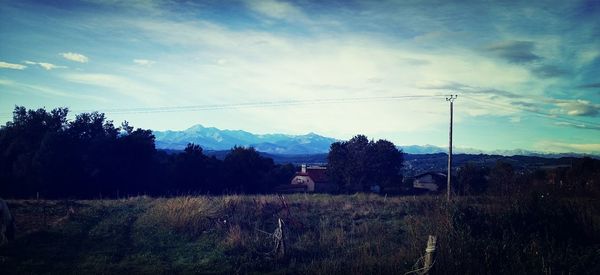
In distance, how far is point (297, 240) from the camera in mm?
15000

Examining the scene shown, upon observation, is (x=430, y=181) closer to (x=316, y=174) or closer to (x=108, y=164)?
(x=316, y=174)

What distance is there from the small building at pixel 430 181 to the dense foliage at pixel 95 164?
1292 inches

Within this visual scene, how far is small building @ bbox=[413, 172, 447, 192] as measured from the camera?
6671 cm

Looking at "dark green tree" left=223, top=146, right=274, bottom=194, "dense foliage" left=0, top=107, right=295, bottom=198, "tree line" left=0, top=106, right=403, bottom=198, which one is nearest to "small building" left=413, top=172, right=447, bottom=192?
"tree line" left=0, top=106, right=403, bottom=198

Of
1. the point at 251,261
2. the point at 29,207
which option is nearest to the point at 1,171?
the point at 29,207

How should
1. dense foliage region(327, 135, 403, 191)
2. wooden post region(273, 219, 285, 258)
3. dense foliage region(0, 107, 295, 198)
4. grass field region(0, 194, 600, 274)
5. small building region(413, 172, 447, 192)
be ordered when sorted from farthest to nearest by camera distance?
small building region(413, 172, 447, 192), dense foliage region(327, 135, 403, 191), dense foliage region(0, 107, 295, 198), wooden post region(273, 219, 285, 258), grass field region(0, 194, 600, 274)

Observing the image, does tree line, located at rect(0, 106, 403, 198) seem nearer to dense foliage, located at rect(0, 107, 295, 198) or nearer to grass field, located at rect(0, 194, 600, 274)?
dense foliage, located at rect(0, 107, 295, 198)

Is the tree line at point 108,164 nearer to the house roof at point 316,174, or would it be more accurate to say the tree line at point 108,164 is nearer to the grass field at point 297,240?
the house roof at point 316,174

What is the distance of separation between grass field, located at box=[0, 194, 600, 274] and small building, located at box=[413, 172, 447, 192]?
166 feet

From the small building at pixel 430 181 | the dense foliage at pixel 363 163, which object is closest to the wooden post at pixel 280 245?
the dense foliage at pixel 363 163

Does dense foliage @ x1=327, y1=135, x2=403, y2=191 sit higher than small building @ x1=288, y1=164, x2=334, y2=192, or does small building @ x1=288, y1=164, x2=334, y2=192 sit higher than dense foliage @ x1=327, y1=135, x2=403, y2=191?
dense foliage @ x1=327, y1=135, x2=403, y2=191

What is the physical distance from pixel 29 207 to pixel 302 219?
15.4 meters

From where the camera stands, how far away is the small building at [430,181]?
219ft

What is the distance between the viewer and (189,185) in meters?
51.4
